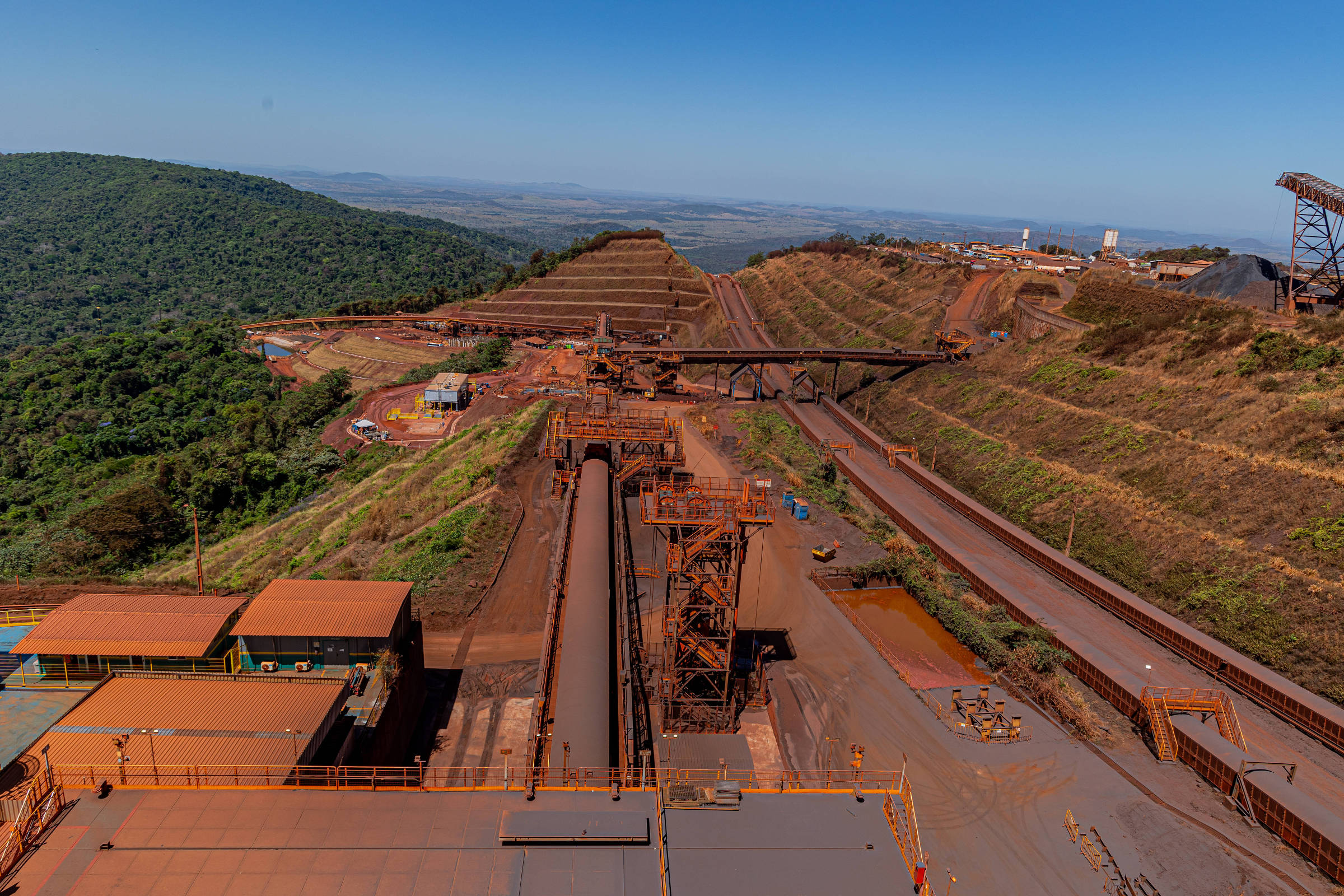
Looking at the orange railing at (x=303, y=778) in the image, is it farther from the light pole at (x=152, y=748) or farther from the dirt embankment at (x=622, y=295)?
the dirt embankment at (x=622, y=295)

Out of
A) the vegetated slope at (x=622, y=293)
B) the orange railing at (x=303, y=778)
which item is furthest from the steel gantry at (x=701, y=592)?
the vegetated slope at (x=622, y=293)

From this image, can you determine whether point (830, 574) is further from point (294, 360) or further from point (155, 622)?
point (294, 360)

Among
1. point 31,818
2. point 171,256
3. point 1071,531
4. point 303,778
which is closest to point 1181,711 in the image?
point 1071,531

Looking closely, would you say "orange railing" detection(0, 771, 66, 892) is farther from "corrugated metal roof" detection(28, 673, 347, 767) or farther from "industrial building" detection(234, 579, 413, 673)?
"industrial building" detection(234, 579, 413, 673)

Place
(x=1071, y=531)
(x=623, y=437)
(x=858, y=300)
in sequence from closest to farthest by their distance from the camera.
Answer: (x=1071, y=531)
(x=623, y=437)
(x=858, y=300)

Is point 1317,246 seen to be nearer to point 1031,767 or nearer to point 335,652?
point 1031,767

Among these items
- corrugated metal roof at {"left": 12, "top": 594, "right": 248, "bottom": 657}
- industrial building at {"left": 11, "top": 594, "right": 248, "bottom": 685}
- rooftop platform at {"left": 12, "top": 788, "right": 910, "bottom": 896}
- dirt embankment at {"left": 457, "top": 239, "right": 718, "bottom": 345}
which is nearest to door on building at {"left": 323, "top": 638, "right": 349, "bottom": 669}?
industrial building at {"left": 11, "top": 594, "right": 248, "bottom": 685}

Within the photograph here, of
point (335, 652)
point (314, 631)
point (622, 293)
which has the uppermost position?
point (622, 293)

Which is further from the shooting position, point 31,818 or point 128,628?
point 128,628
